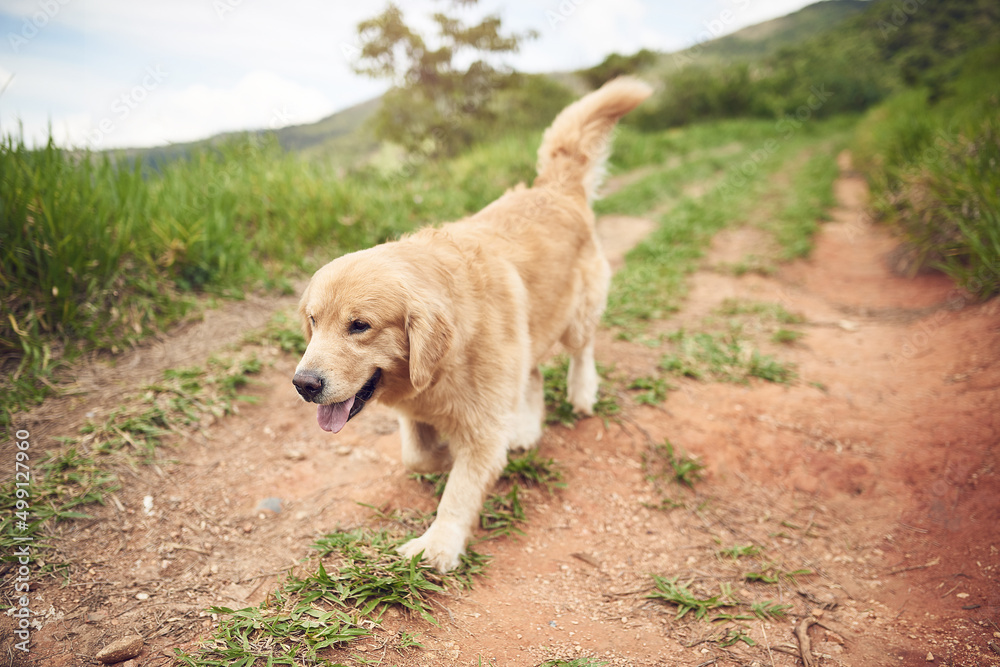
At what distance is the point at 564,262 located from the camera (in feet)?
10.8

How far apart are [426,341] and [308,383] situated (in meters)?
0.52

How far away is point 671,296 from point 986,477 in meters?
3.24

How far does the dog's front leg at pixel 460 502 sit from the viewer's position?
2.39 meters

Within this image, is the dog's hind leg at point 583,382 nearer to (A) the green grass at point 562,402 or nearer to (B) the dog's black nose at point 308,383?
(A) the green grass at point 562,402

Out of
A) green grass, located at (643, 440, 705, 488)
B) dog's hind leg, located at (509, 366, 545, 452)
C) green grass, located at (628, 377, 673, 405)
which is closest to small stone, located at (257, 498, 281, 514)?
dog's hind leg, located at (509, 366, 545, 452)

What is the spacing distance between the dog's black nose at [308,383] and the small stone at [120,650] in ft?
3.57

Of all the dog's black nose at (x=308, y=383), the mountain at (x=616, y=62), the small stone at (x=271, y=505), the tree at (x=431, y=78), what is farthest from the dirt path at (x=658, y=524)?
the tree at (x=431, y=78)

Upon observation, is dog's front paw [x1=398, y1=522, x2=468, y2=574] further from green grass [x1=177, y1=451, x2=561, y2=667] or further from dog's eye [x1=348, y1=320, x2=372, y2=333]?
dog's eye [x1=348, y1=320, x2=372, y2=333]

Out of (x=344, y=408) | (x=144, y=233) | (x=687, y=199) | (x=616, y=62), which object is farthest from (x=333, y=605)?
(x=616, y=62)

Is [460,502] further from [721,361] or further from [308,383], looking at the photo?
[721,361]

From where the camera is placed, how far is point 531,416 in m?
3.43

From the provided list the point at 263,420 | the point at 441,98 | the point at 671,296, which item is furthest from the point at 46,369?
the point at 441,98

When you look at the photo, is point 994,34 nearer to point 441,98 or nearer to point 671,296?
point 671,296

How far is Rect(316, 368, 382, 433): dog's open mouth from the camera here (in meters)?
2.26
